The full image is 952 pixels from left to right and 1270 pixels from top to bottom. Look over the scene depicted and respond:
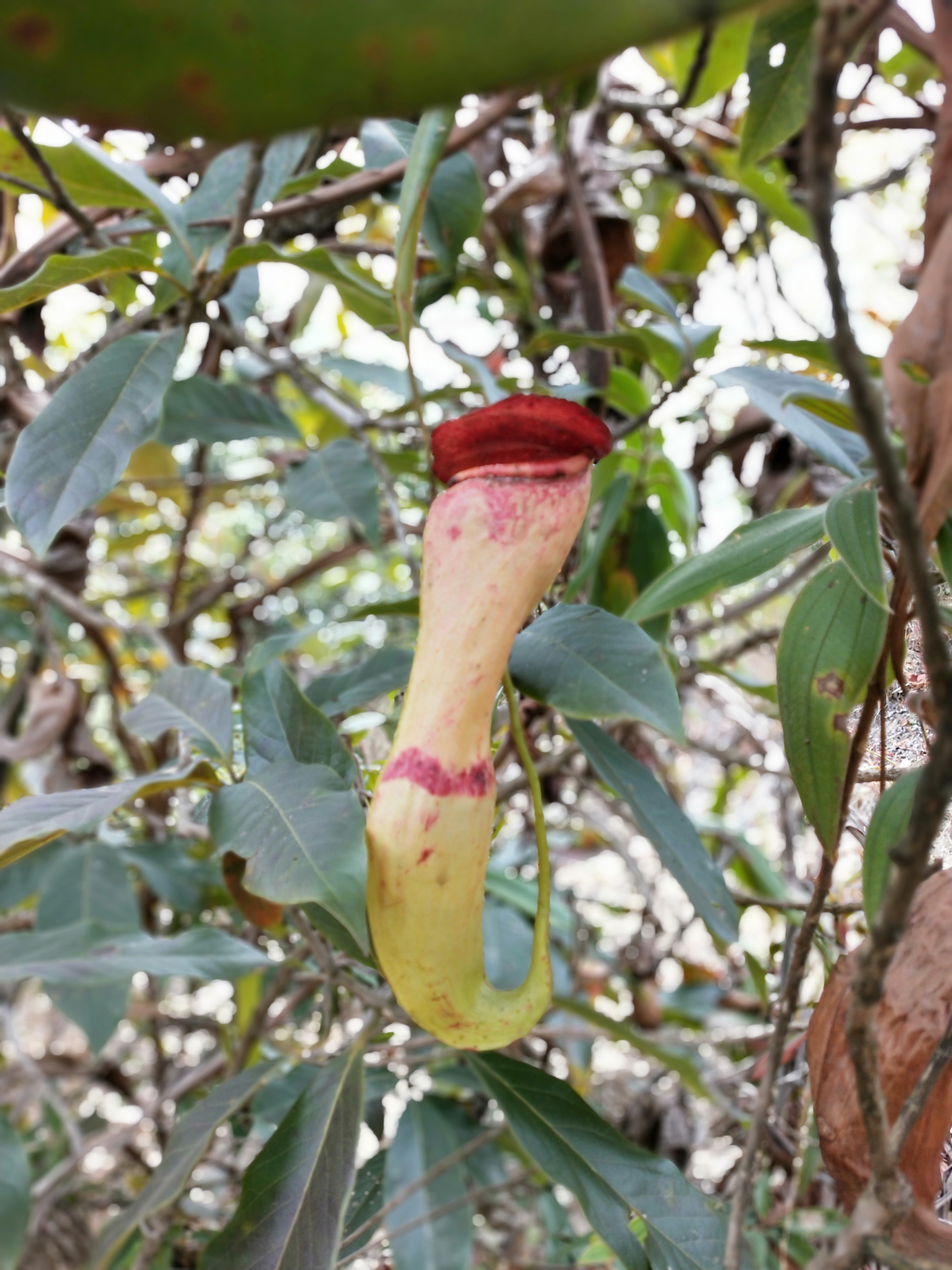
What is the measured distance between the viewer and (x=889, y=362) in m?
0.34

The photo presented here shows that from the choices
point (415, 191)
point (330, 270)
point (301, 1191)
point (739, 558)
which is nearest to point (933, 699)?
point (739, 558)

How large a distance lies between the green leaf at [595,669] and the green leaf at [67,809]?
229 mm

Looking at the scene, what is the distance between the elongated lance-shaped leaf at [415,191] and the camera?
49 centimetres

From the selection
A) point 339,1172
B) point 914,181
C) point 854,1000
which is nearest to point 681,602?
point 854,1000

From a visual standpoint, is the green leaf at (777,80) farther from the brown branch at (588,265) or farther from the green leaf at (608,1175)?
the green leaf at (608,1175)

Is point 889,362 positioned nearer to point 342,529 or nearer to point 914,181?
point 342,529

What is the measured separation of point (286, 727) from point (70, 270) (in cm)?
36

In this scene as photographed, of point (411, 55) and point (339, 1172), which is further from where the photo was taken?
point (339, 1172)

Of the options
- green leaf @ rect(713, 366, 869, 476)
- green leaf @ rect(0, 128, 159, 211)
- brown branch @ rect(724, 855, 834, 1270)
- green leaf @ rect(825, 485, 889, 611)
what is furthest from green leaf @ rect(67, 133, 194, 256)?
A: brown branch @ rect(724, 855, 834, 1270)

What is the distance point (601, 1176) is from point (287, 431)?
75 centimetres

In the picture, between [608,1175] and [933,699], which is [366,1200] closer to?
[608,1175]

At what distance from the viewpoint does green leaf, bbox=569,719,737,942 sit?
61cm

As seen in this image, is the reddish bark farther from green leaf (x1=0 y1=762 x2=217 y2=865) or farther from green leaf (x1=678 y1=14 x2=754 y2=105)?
green leaf (x1=678 y1=14 x2=754 y2=105)

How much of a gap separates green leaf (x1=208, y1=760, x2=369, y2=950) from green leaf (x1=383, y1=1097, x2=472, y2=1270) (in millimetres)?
588
